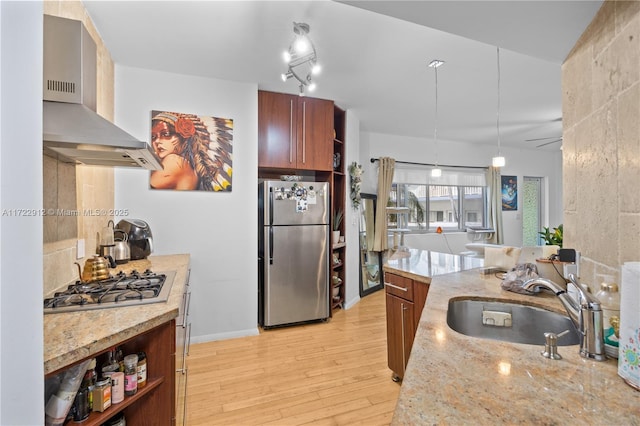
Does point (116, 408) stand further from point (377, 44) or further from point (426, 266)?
point (377, 44)

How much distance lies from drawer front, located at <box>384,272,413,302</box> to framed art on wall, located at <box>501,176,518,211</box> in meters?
5.26

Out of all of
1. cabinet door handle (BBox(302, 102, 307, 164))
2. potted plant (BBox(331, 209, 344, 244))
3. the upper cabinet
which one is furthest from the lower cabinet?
potted plant (BBox(331, 209, 344, 244))

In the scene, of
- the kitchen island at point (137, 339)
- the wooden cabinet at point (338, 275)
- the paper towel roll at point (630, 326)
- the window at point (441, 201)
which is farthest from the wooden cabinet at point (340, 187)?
the paper towel roll at point (630, 326)

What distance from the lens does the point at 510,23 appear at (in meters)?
1.21

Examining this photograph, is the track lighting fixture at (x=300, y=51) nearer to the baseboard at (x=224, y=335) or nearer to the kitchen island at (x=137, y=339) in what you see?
the kitchen island at (x=137, y=339)

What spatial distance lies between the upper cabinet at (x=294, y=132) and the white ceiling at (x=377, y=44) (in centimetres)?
15

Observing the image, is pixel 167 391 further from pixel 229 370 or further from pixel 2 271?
pixel 229 370

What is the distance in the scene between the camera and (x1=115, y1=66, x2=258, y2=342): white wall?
2916mm

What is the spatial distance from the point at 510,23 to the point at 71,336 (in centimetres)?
197

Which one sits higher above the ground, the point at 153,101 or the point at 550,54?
the point at 153,101

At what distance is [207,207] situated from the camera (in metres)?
3.13

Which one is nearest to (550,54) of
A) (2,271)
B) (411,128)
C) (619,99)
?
(619,99)

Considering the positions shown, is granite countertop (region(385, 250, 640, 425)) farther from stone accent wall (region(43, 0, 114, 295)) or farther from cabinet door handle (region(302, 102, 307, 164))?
cabinet door handle (region(302, 102, 307, 164))

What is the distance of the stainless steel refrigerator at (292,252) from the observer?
3.35 meters
